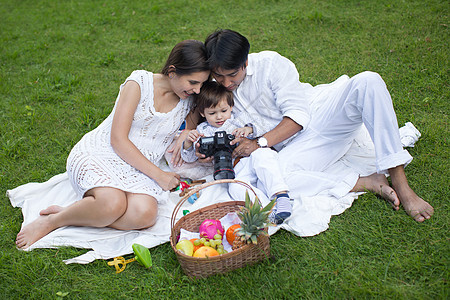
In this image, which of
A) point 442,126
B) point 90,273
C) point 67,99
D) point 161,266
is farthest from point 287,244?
point 67,99

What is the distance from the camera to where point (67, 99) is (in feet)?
16.8

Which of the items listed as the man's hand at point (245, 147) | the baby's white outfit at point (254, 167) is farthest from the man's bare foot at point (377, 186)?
the man's hand at point (245, 147)

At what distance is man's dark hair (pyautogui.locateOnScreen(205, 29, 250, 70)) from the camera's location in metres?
2.90

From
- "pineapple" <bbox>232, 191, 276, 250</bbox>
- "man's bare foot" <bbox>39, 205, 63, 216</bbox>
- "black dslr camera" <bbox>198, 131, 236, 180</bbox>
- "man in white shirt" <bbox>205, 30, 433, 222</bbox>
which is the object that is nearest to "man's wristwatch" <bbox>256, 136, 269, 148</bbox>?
"man in white shirt" <bbox>205, 30, 433, 222</bbox>

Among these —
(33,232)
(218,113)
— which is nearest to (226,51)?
(218,113)

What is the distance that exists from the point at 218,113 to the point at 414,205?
64.4 inches

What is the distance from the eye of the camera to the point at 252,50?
5605mm

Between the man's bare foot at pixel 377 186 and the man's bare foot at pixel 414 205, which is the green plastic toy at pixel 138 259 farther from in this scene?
the man's bare foot at pixel 414 205

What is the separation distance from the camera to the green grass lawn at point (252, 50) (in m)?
2.45

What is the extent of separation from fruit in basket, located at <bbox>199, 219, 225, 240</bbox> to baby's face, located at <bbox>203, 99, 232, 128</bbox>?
92 cm

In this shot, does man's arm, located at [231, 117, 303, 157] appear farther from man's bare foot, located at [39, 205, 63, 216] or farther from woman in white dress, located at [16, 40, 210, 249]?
man's bare foot, located at [39, 205, 63, 216]

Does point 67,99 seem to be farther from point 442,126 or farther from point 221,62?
point 442,126

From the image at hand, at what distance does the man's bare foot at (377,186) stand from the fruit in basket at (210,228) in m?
1.11

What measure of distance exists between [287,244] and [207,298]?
67cm
